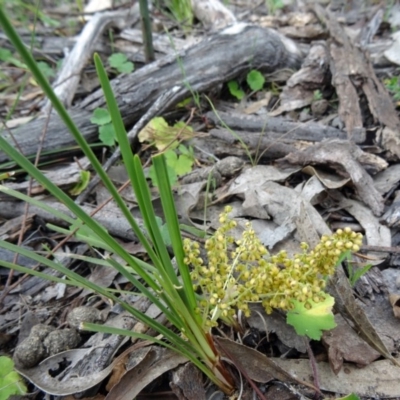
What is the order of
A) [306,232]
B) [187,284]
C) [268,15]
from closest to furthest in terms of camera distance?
[187,284]
[306,232]
[268,15]

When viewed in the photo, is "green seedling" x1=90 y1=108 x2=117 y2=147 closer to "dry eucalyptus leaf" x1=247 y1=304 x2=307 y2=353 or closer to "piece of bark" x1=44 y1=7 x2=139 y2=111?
"piece of bark" x1=44 y1=7 x2=139 y2=111

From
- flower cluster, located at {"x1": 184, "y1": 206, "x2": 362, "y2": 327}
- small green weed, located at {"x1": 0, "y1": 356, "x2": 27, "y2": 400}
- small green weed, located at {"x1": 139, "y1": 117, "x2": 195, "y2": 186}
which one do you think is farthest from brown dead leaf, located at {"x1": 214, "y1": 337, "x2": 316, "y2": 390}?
small green weed, located at {"x1": 139, "y1": 117, "x2": 195, "y2": 186}

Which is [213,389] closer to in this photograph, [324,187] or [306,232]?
[306,232]

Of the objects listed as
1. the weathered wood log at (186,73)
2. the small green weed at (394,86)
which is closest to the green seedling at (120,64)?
the weathered wood log at (186,73)

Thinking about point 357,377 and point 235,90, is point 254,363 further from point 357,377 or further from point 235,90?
point 235,90

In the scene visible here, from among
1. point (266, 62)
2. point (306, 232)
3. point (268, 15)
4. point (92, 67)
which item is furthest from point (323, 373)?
point (268, 15)

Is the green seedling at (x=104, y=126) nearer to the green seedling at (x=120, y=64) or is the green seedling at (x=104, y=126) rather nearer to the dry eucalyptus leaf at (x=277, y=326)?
the green seedling at (x=120, y=64)
